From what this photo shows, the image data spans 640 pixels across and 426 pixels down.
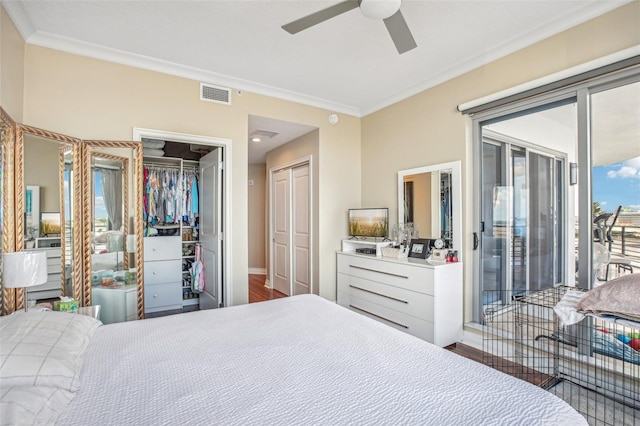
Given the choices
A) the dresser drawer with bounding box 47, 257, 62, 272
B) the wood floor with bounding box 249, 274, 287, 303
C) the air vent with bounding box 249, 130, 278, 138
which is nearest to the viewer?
the dresser drawer with bounding box 47, 257, 62, 272

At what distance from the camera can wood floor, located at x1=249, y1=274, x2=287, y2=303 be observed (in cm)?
473

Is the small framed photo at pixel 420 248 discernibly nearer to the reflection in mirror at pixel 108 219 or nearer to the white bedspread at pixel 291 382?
the white bedspread at pixel 291 382

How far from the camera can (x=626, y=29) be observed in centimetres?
200

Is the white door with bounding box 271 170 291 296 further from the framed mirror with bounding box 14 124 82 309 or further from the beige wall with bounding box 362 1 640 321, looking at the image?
the framed mirror with bounding box 14 124 82 309

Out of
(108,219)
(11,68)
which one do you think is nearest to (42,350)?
(108,219)

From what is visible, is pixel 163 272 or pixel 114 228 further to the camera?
pixel 163 272

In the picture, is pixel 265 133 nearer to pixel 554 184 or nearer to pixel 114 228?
pixel 114 228

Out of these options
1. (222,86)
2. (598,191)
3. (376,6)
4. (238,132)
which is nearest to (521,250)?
(598,191)

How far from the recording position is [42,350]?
3.48 feet

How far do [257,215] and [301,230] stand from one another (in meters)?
2.17

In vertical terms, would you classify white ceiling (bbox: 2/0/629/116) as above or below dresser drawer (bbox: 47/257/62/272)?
above

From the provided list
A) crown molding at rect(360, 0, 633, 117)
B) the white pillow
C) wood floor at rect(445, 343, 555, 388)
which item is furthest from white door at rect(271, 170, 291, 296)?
the white pillow

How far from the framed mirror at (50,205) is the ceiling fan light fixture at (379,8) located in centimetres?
232

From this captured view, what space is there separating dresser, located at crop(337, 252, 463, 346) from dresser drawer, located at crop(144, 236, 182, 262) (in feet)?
7.85
